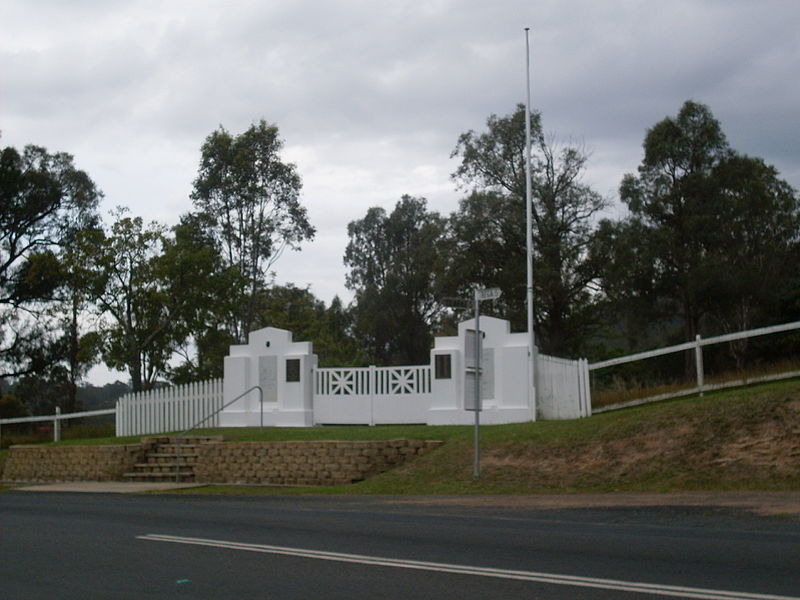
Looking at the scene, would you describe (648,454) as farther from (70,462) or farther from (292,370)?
(70,462)

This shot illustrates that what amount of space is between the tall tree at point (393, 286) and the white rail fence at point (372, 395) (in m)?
30.7

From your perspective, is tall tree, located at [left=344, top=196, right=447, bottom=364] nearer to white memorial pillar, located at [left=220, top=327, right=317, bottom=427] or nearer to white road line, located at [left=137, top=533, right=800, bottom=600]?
white memorial pillar, located at [left=220, top=327, right=317, bottom=427]

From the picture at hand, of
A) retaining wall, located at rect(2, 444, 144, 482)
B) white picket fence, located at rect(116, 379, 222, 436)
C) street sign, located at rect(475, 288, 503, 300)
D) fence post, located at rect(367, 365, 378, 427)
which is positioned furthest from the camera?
white picket fence, located at rect(116, 379, 222, 436)

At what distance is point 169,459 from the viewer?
77.6 ft

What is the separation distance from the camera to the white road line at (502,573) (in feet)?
22.3

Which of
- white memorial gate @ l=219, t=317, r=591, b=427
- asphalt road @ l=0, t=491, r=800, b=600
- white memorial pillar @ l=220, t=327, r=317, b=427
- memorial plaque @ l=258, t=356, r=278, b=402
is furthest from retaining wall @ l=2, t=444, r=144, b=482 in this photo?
asphalt road @ l=0, t=491, r=800, b=600

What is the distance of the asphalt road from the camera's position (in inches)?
291

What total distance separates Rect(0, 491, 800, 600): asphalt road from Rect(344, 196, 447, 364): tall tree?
44.8 meters

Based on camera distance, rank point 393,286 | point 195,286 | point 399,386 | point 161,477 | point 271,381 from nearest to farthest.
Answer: point 161,477
point 399,386
point 271,381
point 195,286
point 393,286

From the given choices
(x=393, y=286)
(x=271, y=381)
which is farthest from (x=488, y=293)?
(x=393, y=286)

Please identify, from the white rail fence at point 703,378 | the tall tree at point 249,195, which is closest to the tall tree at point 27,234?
the tall tree at point 249,195

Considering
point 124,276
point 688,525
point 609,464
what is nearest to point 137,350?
point 124,276

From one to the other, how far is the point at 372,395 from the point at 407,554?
1668 cm

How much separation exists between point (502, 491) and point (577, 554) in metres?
7.30
